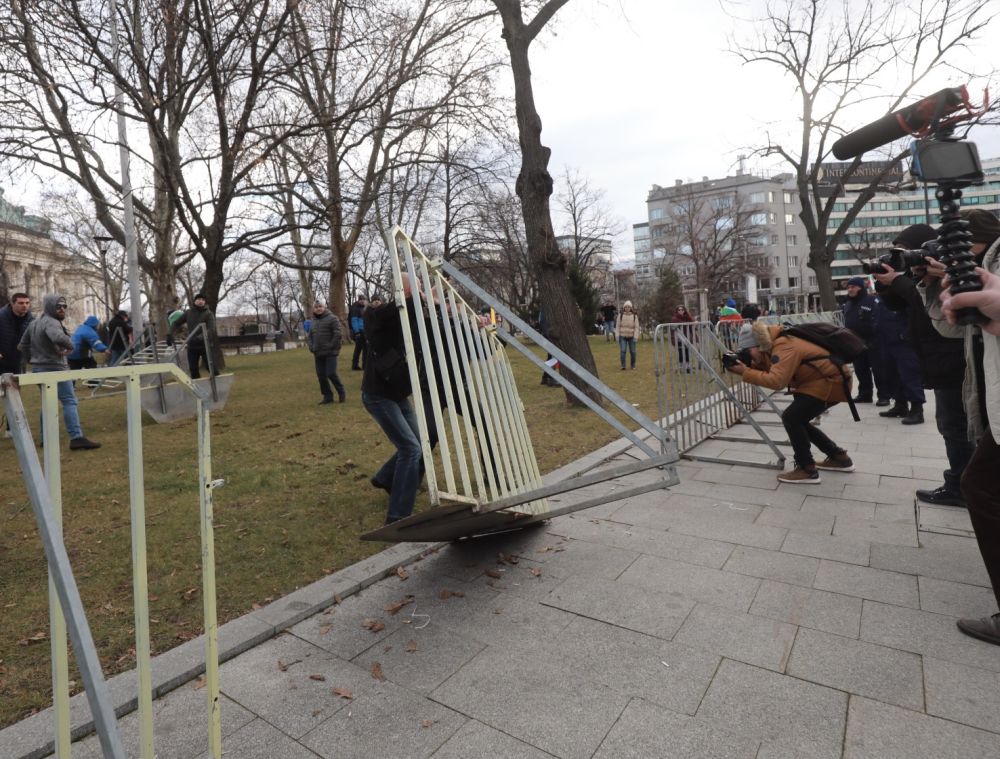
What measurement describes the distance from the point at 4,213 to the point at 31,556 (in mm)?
46167

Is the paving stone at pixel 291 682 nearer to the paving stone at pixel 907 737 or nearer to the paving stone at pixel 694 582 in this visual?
the paving stone at pixel 694 582

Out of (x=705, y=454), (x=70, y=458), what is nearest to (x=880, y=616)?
(x=705, y=454)

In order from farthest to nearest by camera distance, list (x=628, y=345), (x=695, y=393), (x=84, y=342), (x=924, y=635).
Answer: (x=628, y=345), (x=84, y=342), (x=695, y=393), (x=924, y=635)

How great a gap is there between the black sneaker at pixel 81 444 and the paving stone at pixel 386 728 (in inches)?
266

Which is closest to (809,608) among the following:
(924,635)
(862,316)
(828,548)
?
(924,635)

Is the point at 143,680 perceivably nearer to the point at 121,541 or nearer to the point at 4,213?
the point at 121,541

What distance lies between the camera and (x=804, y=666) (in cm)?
250

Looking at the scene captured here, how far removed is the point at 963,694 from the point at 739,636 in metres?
0.82

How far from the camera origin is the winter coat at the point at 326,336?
386 inches

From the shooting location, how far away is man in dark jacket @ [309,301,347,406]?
9836 millimetres

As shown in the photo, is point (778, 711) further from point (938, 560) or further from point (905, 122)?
point (905, 122)

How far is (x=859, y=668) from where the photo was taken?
246 cm

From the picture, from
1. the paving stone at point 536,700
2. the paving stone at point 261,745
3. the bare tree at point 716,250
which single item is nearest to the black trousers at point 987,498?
the paving stone at point 536,700

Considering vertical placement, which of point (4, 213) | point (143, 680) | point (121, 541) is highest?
point (4, 213)
